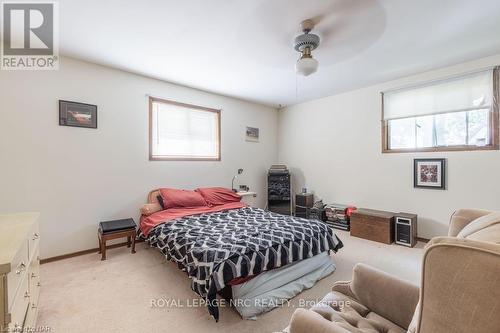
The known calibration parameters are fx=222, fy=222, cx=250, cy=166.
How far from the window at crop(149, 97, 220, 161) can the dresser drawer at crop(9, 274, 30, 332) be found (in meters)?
2.48

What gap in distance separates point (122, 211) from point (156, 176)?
2.34ft

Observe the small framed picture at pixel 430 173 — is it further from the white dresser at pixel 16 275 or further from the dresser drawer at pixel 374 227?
the white dresser at pixel 16 275

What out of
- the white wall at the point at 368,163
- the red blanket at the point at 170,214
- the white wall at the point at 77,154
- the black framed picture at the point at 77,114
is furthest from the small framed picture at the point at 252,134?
the black framed picture at the point at 77,114

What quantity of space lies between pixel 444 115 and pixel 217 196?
371 centimetres

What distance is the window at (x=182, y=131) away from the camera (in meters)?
3.70

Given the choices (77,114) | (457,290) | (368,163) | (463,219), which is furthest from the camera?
(368,163)

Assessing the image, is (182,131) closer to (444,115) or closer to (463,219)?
(463,219)

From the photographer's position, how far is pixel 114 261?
278cm

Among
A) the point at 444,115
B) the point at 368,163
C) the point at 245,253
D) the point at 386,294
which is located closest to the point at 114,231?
the point at 245,253

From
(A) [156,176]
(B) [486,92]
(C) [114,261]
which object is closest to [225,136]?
(A) [156,176]

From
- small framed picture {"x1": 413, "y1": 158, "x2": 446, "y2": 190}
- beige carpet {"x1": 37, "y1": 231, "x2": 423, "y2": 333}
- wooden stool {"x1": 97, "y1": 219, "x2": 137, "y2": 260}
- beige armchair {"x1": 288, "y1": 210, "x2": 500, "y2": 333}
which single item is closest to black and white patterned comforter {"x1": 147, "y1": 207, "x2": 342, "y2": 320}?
beige carpet {"x1": 37, "y1": 231, "x2": 423, "y2": 333}

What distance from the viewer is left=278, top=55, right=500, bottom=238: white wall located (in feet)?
9.95

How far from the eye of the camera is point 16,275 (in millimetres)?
1119

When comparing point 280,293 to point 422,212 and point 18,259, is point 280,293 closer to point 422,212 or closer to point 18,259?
point 18,259
